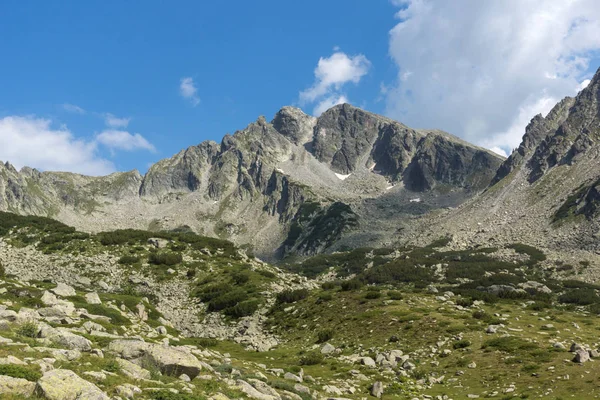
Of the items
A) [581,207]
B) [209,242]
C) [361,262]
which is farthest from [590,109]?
[209,242]

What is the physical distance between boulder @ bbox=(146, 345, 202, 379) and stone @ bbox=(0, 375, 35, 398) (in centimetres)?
559

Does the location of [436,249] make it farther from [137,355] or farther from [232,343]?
[137,355]

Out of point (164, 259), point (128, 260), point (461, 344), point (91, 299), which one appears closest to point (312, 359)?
point (461, 344)

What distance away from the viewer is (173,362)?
15.8 meters

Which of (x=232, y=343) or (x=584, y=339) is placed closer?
(x=584, y=339)

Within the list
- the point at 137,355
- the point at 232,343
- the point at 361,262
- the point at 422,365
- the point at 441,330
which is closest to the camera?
the point at 137,355

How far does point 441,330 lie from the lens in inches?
1188

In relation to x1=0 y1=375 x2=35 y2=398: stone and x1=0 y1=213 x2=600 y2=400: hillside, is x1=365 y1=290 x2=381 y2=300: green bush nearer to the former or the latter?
x1=0 y1=213 x2=600 y2=400: hillside

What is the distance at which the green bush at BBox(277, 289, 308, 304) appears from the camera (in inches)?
1831

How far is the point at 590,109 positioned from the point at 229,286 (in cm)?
21127

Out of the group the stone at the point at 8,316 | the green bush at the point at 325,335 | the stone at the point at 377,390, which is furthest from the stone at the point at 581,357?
the stone at the point at 8,316

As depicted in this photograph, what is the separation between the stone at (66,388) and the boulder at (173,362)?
470 centimetres

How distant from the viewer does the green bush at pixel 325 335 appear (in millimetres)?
34500

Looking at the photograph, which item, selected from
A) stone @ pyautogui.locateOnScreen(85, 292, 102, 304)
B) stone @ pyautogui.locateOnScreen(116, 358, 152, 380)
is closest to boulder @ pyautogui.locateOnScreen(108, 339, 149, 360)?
stone @ pyautogui.locateOnScreen(116, 358, 152, 380)
